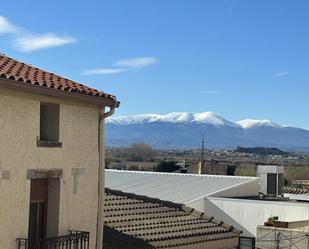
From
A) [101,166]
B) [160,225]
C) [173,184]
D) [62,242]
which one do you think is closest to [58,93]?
[101,166]

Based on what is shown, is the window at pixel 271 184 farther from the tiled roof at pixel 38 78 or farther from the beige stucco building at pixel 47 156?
the tiled roof at pixel 38 78

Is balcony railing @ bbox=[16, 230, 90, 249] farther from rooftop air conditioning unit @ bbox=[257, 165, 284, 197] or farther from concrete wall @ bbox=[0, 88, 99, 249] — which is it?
rooftop air conditioning unit @ bbox=[257, 165, 284, 197]

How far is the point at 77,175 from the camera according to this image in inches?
481

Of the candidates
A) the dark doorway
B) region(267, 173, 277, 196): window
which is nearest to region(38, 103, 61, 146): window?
the dark doorway

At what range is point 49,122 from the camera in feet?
38.8

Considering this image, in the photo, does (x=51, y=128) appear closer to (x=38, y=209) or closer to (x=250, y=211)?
(x=38, y=209)

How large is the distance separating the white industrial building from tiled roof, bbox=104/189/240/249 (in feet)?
26.5

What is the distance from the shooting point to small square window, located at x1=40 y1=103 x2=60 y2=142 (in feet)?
38.4

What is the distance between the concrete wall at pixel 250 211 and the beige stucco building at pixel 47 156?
1526 centimetres

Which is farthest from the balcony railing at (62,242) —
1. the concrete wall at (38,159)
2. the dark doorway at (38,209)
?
the dark doorway at (38,209)

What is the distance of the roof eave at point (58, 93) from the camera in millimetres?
10297

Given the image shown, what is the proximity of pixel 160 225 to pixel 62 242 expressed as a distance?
195 inches

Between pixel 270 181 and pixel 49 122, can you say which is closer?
pixel 49 122

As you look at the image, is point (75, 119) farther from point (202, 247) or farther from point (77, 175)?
point (202, 247)
